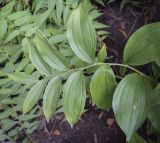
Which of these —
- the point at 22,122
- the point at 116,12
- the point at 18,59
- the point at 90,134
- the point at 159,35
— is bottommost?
the point at 90,134

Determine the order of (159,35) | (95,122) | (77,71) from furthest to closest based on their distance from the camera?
(95,122) < (77,71) < (159,35)

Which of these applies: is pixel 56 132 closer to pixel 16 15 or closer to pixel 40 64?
pixel 16 15

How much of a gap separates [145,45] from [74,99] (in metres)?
0.19

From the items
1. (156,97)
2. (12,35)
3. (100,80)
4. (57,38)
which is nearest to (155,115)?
(156,97)

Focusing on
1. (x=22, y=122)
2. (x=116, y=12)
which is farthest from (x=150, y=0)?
(x=22, y=122)

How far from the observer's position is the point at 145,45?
66 centimetres

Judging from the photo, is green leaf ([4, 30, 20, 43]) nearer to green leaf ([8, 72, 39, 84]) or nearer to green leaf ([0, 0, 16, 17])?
green leaf ([0, 0, 16, 17])

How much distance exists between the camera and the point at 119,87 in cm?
68

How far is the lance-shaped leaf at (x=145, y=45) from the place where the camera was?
65cm

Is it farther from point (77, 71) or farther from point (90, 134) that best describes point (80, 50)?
point (90, 134)

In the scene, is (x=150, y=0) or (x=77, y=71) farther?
(x=150, y=0)

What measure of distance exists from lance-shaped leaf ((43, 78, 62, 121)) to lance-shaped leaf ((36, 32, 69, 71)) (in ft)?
0.11

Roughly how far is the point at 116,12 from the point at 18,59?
0.71m

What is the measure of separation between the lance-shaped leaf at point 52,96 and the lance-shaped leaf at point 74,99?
0.14 ft
